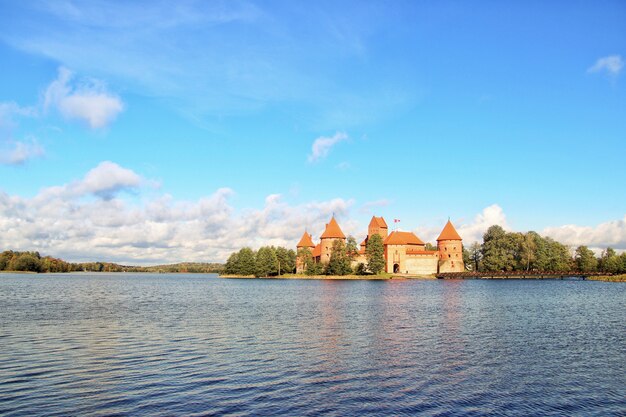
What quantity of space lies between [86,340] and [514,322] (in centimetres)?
2279

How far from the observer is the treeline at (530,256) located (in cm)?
10438

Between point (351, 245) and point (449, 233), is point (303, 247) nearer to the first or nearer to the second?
point (351, 245)

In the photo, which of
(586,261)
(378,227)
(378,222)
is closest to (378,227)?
(378,227)

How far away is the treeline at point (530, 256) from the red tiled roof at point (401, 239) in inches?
516

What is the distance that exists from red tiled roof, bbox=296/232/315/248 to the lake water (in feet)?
298

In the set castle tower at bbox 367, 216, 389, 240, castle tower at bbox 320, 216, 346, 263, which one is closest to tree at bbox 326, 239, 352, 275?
castle tower at bbox 320, 216, 346, 263

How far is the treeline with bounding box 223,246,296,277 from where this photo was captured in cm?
11256

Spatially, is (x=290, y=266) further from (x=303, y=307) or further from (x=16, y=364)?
(x=16, y=364)

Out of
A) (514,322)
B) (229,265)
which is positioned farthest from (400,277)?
(514,322)

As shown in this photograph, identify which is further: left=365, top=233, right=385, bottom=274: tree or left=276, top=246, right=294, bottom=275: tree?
left=276, top=246, right=294, bottom=275: tree

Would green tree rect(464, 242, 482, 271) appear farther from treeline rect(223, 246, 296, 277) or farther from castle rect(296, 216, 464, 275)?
treeline rect(223, 246, 296, 277)

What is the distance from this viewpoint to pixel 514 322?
93.6ft

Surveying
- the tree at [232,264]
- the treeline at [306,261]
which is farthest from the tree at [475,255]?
the tree at [232,264]

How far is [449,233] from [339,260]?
26.9 m
